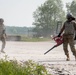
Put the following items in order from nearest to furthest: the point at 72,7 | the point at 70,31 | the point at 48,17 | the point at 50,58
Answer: the point at 70,31, the point at 50,58, the point at 72,7, the point at 48,17

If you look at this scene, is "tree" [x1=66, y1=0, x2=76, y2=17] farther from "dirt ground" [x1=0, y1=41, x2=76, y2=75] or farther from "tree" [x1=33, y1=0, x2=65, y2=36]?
"dirt ground" [x1=0, y1=41, x2=76, y2=75]

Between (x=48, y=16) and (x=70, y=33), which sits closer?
(x=70, y=33)

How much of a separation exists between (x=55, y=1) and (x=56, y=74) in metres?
120

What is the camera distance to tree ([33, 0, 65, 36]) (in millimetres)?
128750

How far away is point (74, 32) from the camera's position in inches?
596

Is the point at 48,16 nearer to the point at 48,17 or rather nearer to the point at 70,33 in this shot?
the point at 48,17

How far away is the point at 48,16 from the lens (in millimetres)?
135750

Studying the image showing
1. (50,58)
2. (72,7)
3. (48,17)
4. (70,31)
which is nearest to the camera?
(70,31)

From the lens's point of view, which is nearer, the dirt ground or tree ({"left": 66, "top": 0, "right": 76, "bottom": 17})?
the dirt ground

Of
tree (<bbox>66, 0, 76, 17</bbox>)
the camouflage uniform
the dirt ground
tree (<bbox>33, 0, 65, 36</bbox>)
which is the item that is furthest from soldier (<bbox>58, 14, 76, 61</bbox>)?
tree (<bbox>33, 0, 65, 36</bbox>)

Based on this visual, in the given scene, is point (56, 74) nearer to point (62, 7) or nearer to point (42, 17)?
point (62, 7)

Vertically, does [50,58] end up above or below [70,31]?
below

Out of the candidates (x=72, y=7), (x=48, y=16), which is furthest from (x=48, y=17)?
(x=72, y=7)

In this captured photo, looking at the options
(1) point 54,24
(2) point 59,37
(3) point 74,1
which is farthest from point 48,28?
(2) point 59,37
